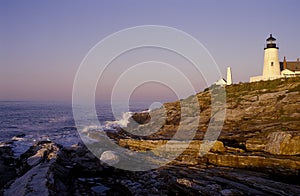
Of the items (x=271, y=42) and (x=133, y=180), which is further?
(x=271, y=42)

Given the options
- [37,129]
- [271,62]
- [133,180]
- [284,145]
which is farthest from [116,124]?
[284,145]

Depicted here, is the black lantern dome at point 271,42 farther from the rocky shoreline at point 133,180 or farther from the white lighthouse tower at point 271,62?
the rocky shoreline at point 133,180

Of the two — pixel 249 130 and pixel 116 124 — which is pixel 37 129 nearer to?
pixel 116 124

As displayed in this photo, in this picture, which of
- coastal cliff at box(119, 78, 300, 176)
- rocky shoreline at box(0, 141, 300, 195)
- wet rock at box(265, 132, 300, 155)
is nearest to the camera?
rocky shoreline at box(0, 141, 300, 195)

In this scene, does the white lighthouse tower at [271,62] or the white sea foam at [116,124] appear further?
the white lighthouse tower at [271,62]

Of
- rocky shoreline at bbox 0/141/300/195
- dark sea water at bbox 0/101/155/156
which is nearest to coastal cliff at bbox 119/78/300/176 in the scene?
rocky shoreline at bbox 0/141/300/195

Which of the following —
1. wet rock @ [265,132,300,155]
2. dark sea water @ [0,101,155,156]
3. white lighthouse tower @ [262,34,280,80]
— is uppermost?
white lighthouse tower @ [262,34,280,80]

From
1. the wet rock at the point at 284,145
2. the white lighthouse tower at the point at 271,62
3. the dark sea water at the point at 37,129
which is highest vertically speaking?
the white lighthouse tower at the point at 271,62

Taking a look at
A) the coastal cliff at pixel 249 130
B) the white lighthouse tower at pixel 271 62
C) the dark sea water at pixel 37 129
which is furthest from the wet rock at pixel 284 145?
the white lighthouse tower at pixel 271 62

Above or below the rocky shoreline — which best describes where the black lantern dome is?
above

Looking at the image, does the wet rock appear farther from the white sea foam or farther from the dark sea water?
the white sea foam

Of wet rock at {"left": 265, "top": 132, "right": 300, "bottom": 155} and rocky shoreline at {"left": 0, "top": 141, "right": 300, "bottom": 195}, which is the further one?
wet rock at {"left": 265, "top": 132, "right": 300, "bottom": 155}

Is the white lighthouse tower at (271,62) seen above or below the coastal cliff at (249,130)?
above

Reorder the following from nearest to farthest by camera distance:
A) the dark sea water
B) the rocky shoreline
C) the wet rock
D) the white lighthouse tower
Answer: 1. the rocky shoreline
2. the wet rock
3. the dark sea water
4. the white lighthouse tower
